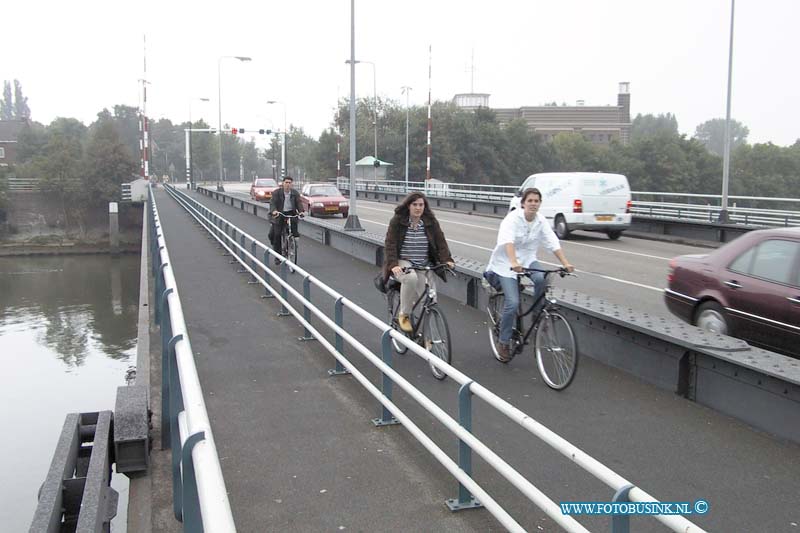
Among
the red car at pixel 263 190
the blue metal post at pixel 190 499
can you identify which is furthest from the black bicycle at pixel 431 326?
the red car at pixel 263 190

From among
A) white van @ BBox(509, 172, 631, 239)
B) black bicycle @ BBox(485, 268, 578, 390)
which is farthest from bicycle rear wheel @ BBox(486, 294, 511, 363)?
white van @ BBox(509, 172, 631, 239)

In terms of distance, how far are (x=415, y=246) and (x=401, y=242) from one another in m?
0.15

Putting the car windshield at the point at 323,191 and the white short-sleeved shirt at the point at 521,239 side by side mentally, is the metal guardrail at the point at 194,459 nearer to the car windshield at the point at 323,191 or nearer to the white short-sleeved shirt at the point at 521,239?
the white short-sleeved shirt at the point at 521,239

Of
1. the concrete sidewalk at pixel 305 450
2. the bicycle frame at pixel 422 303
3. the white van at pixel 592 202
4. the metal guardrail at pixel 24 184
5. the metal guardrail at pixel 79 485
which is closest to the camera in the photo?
A: the concrete sidewalk at pixel 305 450

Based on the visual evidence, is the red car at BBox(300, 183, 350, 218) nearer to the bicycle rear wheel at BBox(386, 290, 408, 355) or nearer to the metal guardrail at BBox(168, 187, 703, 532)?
the bicycle rear wheel at BBox(386, 290, 408, 355)

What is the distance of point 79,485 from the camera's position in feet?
26.4

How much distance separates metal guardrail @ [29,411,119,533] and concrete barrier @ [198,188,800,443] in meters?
4.91

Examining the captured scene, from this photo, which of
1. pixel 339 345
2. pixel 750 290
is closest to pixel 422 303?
pixel 339 345

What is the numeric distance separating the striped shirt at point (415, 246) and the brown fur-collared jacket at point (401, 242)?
4 centimetres

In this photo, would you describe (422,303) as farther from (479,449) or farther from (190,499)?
(190,499)

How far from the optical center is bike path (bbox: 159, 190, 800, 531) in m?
4.55

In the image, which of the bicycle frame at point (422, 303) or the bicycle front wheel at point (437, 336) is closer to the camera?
the bicycle front wheel at point (437, 336)

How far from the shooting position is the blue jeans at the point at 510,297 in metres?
7.09

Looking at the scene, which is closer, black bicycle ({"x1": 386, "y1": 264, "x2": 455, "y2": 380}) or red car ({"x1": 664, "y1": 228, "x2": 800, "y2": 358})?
red car ({"x1": 664, "y1": 228, "x2": 800, "y2": 358})
